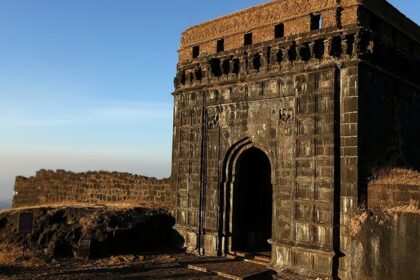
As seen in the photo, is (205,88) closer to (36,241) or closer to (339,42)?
(339,42)

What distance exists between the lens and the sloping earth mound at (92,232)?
13547 millimetres

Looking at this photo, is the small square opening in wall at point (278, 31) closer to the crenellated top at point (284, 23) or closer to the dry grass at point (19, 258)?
the crenellated top at point (284, 23)

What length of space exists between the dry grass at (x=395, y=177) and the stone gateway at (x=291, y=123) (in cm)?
32

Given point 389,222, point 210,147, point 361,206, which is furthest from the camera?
point 210,147

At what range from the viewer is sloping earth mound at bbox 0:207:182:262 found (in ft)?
44.4

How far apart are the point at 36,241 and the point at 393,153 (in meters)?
11.2

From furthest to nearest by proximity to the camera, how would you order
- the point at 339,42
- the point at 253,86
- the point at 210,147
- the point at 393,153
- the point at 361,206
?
the point at 210,147, the point at 253,86, the point at 393,153, the point at 339,42, the point at 361,206

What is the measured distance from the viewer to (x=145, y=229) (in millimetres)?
14891

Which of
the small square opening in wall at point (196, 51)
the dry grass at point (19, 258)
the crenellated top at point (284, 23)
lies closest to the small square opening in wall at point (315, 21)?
the crenellated top at point (284, 23)

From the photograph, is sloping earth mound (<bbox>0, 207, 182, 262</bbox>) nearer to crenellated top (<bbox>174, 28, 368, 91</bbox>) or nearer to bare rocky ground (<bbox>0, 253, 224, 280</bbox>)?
bare rocky ground (<bbox>0, 253, 224, 280</bbox>)

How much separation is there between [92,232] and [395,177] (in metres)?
8.96

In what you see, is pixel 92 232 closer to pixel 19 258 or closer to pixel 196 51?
pixel 19 258

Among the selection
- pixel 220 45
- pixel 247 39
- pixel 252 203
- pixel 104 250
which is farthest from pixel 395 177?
pixel 104 250

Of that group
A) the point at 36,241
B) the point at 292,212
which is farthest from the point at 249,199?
the point at 36,241
